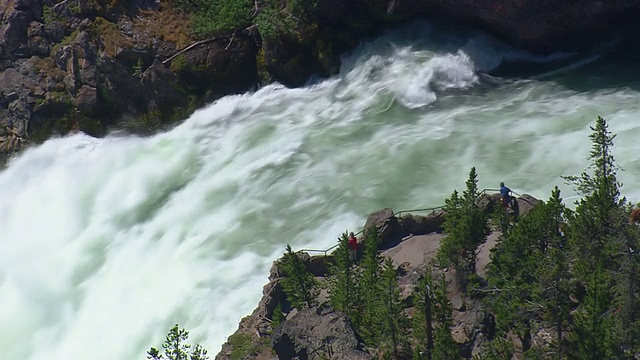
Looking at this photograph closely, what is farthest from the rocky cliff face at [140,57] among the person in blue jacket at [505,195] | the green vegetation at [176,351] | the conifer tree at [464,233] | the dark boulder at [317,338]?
the dark boulder at [317,338]

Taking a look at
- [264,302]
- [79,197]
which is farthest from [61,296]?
[264,302]

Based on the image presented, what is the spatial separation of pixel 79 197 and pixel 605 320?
72.9 feet

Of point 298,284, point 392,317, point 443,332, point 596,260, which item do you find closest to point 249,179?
point 298,284

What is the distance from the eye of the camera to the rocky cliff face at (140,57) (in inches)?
1464

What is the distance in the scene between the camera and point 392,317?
63.3ft

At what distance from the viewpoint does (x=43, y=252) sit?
31.9 m

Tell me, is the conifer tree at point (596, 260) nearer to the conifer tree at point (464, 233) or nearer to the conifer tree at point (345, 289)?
the conifer tree at point (464, 233)

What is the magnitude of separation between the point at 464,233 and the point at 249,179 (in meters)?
12.0

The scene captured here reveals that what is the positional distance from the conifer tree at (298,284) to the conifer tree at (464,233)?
3.31 meters

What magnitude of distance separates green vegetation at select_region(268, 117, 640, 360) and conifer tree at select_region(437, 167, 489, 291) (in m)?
0.02

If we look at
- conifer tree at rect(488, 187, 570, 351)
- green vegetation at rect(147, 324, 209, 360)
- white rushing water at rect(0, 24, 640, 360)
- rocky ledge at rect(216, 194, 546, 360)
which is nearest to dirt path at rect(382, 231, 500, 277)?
rocky ledge at rect(216, 194, 546, 360)

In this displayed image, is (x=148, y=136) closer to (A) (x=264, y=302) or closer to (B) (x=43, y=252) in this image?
(B) (x=43, y=252)

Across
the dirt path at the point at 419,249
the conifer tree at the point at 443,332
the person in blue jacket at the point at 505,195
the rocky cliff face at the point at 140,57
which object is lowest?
the dirt path at the point at 419,249

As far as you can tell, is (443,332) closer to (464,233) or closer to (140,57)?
(464,233)
